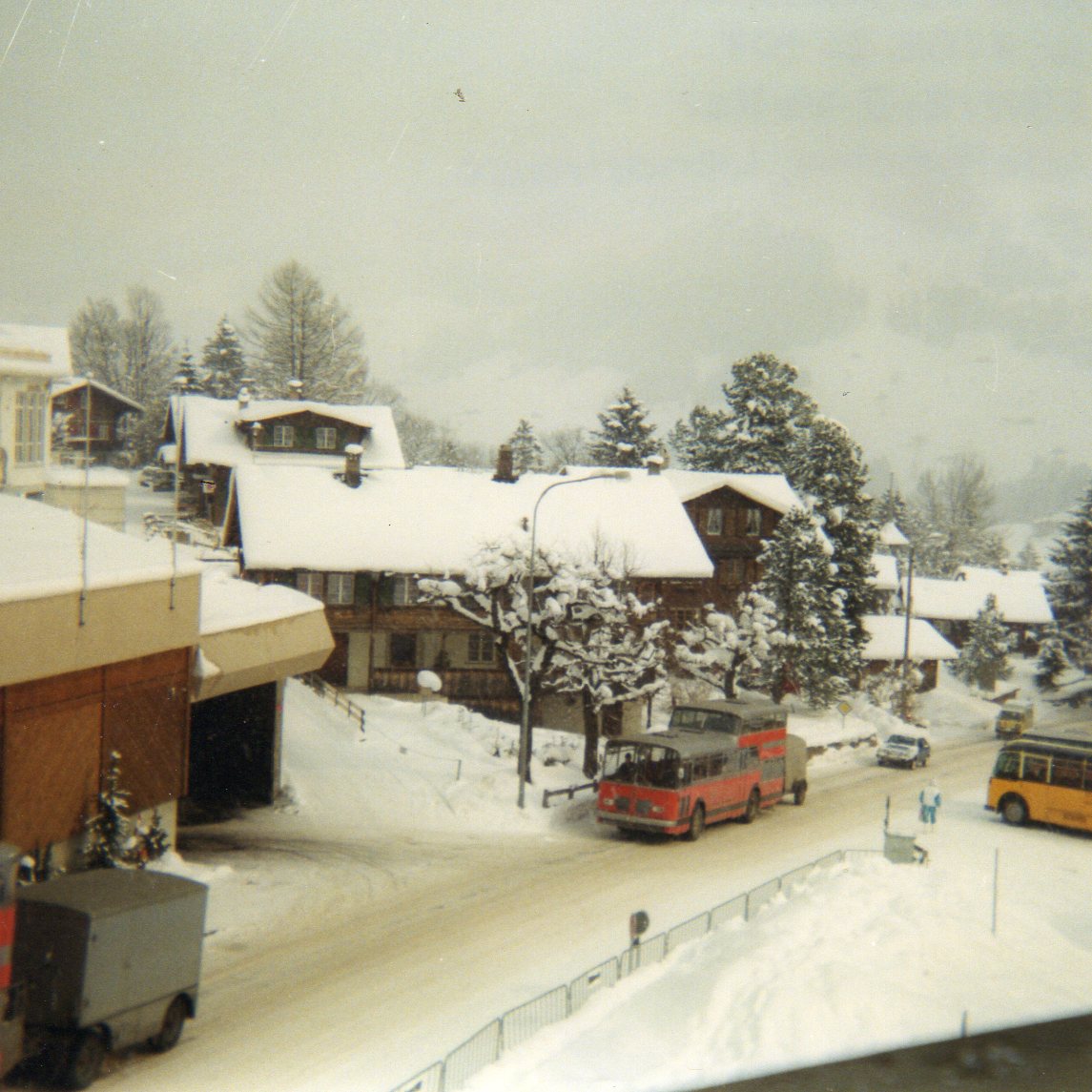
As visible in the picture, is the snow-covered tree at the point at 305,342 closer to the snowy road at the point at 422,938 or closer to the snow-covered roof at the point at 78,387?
the snow-covered roof at the point at 78,387

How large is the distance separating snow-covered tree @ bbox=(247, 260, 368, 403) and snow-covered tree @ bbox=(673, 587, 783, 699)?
47.9 ft

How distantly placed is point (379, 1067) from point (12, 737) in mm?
6865

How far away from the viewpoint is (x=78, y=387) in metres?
23.4

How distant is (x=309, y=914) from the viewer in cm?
1731

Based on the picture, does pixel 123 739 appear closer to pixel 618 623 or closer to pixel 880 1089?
pixel 880 1089

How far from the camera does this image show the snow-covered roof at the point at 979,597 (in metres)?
63.5

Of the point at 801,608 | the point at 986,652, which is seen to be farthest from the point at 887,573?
the point at 801,608

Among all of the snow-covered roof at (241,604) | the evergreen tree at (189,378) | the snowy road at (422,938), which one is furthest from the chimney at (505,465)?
the snowy road at (422,938)

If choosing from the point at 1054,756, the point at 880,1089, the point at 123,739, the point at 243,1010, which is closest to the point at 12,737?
the point at 123,739

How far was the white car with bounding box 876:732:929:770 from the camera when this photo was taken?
127ft

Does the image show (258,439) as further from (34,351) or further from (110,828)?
(110,828)

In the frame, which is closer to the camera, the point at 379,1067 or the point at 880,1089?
the point at 880,1089

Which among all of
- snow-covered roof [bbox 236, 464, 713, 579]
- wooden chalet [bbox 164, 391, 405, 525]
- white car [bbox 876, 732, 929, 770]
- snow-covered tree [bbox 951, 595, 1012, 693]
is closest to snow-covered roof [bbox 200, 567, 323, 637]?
snow-covered roof [bbox 236, 464, 713, 579]

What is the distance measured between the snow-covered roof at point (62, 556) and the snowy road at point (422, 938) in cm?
555
